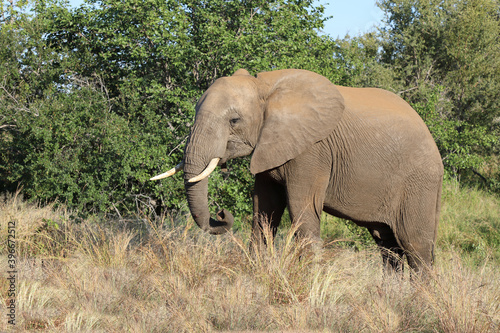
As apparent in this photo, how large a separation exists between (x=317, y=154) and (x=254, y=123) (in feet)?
2.34

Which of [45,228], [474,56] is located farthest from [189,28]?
[474,56]

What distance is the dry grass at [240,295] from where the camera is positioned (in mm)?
4859

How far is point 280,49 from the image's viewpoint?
964 centimetres

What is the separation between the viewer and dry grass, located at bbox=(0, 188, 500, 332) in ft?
15.9

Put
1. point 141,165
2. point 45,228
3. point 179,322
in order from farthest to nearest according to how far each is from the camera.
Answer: point 141,165
point 45,228
point 179,322

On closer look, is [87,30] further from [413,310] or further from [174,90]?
[413,310]

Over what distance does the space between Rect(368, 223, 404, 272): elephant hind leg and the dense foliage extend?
7.69 ft

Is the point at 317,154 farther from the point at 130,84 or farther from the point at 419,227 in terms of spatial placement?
the point at 130,84

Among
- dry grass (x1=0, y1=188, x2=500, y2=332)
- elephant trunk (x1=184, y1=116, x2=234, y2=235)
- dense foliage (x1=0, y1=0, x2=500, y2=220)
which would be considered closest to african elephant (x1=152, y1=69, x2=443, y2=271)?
elephant trunk (x1=184, y1=116, x2=234, y2=235)

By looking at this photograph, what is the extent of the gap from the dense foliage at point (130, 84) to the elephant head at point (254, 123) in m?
2.69

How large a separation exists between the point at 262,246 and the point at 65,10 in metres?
6.43

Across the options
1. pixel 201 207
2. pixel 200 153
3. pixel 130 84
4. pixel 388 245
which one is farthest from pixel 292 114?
pixel 130 84

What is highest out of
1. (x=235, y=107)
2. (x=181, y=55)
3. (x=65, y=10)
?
(x=65, y=10)

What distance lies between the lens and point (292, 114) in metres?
6.22
